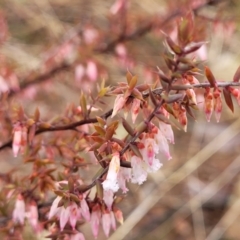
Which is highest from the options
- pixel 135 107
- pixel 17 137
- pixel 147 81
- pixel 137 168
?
pixel 135 107

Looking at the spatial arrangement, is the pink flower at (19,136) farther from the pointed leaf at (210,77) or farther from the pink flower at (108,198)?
the pointed leaf at (210,77)

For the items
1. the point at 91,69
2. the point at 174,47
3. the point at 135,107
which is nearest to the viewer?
the point at 174,47

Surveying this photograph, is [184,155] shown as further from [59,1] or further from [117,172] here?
[117,172]

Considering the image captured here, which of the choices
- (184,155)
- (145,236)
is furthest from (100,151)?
(184,155)

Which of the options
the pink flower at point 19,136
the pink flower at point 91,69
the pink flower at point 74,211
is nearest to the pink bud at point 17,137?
the pink flower at point 19,136

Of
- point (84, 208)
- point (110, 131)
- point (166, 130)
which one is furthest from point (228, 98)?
point (84, 208)

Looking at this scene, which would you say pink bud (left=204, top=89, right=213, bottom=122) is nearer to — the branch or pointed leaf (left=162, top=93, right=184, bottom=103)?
pointed leaf (left=162, top=93, right=184, bottom=103)

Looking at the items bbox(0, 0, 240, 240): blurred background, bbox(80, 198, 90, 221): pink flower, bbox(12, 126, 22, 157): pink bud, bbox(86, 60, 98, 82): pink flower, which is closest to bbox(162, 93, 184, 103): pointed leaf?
bbox(80, 198, 90, 221): pink flower

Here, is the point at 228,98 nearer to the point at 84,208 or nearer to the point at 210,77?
the point at 210,77

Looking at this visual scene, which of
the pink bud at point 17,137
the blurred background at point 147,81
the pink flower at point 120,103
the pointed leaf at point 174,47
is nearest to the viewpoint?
the pointed leaf at point 174,47
